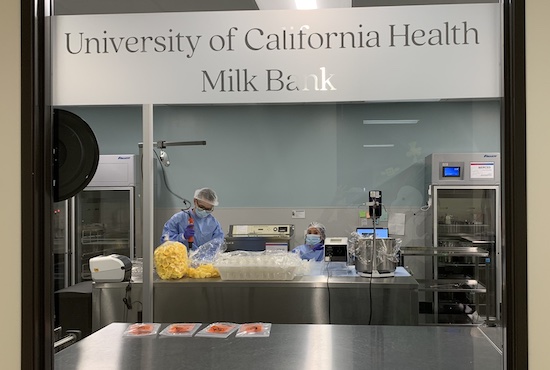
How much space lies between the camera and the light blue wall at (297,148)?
17.8 ft

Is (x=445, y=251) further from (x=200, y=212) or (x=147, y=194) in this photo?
(x=147, y=194)

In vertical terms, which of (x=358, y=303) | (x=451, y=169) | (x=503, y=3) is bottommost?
(x=358, y=303)

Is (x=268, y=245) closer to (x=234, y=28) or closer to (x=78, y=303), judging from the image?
(x=78, y=303)

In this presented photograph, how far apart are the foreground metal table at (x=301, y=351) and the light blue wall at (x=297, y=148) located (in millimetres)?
3353

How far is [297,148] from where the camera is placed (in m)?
5.57

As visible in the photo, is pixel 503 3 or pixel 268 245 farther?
pixel 268 245

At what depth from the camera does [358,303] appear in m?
3.32

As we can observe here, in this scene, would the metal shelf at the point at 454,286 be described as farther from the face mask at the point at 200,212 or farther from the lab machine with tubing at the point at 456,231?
the face mask at the point at 200,212

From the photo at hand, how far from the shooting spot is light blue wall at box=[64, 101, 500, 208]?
5.42 metres

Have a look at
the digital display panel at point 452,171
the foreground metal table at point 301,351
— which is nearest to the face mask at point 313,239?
the digital display panel at point 452,171

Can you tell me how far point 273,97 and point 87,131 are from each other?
630 mm

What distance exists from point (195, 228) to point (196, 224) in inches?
1.5
